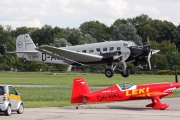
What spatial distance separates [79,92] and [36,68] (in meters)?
93.0

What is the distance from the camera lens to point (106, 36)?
6614 inches

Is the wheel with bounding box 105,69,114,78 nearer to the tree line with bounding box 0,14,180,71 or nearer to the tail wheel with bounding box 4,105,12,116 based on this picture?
the tail wheel with bounding box 4,105,12,116

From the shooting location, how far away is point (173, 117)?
21266 millimetres

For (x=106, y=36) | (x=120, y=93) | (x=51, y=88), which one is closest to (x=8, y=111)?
(x=120, y=93)

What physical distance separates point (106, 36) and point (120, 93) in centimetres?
14200

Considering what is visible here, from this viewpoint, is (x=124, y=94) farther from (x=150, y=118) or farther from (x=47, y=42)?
(x=47, y=42)

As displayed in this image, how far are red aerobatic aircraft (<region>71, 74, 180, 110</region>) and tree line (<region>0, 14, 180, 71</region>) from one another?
291ft

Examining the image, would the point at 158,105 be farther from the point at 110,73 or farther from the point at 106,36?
the point at 106,36

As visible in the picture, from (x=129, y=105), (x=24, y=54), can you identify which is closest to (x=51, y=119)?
(x=129, y=105)

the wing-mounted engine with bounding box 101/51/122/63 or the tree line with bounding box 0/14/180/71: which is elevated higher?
the tree line with bounding box 0/14/180/71

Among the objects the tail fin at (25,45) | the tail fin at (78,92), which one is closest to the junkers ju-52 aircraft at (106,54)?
the tail fin at (25,45)

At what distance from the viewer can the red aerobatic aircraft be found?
2595 centimetres

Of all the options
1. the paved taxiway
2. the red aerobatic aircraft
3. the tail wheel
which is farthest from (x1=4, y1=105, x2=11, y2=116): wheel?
the red aerobatic aircraft

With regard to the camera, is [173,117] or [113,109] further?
[113,109]
